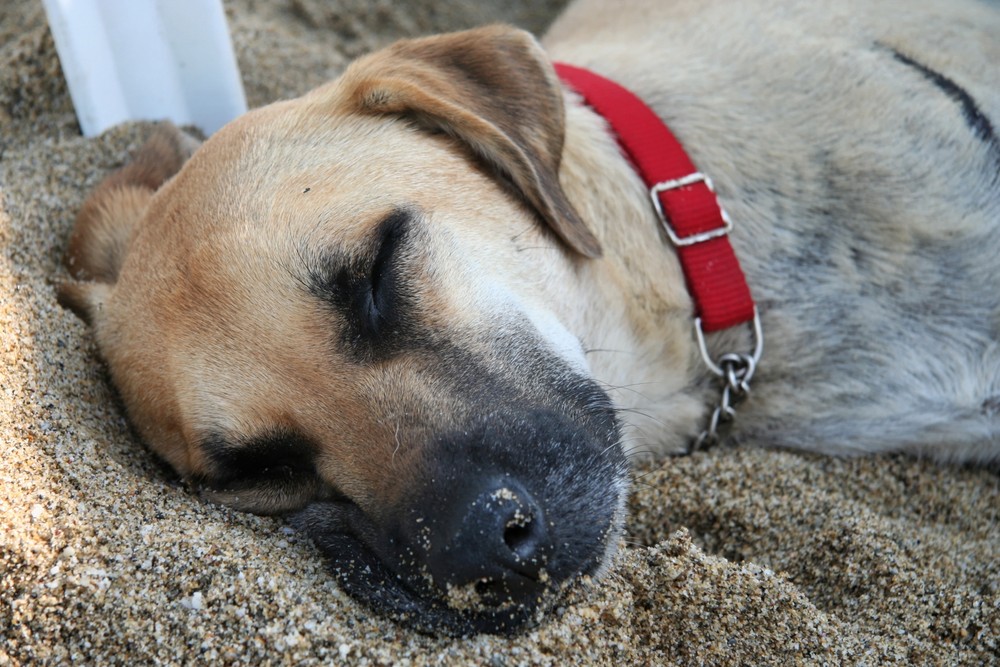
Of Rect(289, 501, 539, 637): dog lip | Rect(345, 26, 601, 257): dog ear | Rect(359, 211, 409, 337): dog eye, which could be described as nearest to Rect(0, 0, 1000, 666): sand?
Rect(289, 501, 539, 637): dog lip

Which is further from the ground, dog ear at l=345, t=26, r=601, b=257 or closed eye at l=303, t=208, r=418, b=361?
dog ear at l=345, t=26, r=601, b=257

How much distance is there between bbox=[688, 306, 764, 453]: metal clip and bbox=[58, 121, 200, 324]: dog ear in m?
1.66

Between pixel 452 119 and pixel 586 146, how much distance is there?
0.46m

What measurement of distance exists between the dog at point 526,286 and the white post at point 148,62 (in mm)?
328

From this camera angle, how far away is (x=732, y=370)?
244cm

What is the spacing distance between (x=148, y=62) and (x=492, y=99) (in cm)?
148

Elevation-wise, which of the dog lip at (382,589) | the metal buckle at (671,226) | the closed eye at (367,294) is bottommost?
the dog lip at (382,589)

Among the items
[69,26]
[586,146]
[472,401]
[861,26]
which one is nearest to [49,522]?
[472,401]

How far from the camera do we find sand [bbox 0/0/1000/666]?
1.59m

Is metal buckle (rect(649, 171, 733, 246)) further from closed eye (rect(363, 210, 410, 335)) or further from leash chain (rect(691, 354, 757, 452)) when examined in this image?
closed eye (rect(363, 210, 410, 335))

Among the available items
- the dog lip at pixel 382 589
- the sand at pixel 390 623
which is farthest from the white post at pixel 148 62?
the dog lip at pixel 382 589

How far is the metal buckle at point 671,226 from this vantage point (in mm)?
2434

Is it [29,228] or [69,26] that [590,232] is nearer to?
[29,228]

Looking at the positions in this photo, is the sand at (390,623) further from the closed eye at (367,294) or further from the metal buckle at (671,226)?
the metal buckle at (671,226)
